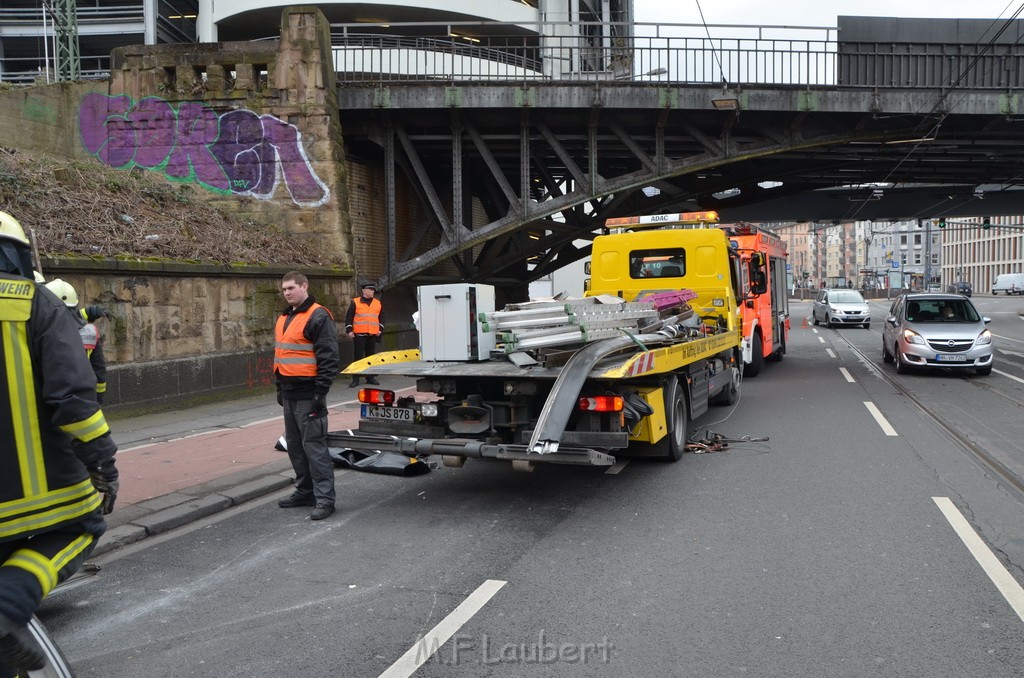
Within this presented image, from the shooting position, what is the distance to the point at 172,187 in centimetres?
1544

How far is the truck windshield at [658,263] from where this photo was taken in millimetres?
11797

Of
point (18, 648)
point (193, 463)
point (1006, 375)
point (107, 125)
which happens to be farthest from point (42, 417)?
point (1006, 375)

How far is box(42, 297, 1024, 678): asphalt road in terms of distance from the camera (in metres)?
3.86

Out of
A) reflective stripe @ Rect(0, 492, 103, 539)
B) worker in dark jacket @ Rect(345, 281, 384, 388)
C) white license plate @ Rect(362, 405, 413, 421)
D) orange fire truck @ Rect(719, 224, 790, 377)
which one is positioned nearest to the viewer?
reflective stripe @ Rect(0, 492, 103, 539)

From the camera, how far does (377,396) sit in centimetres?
724

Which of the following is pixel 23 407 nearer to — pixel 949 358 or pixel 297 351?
pixel 297 351

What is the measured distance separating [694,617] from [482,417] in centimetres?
286

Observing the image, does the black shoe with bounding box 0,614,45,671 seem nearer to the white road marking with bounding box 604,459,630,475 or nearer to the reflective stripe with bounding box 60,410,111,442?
the reflective stripe with bounding box 60,410,111,442

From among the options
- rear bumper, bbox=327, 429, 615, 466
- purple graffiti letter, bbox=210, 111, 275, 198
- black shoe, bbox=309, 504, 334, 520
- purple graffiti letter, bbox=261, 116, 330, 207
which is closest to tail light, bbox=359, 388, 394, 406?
rear bumper, bbox=327, 429, 615, 466

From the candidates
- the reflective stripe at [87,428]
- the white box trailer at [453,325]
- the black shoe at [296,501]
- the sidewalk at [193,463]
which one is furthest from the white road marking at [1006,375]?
the reflective stripe at [87,428]

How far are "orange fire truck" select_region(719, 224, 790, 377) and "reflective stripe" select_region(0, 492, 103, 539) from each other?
10.8 metres

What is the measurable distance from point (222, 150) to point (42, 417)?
14.4 meters

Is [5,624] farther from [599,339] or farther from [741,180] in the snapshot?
[741,180]

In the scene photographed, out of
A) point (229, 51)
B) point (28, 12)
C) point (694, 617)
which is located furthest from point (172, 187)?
point (28, 12)
